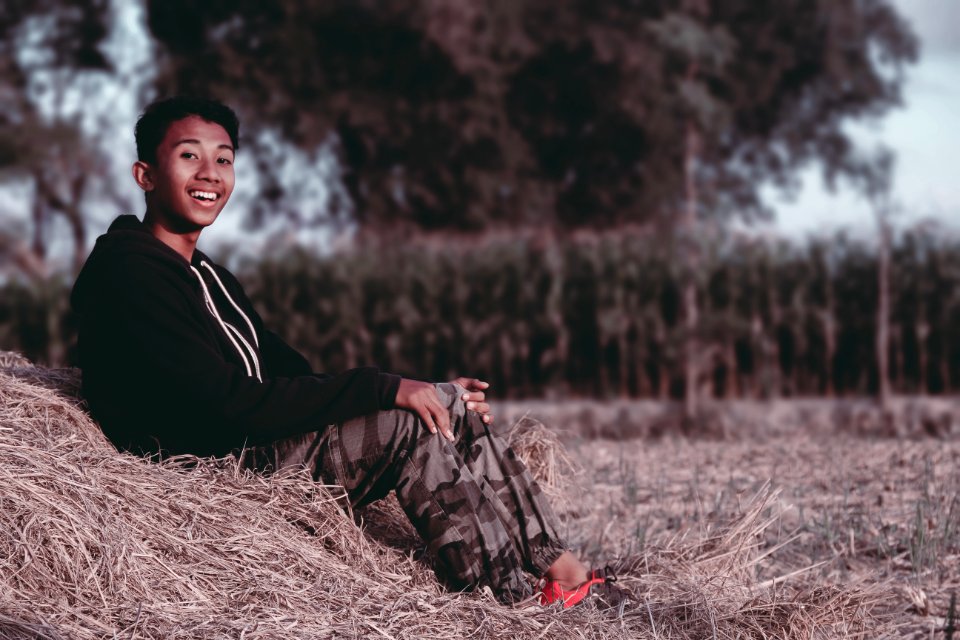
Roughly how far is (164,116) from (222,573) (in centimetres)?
137

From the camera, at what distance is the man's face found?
3.12 metres

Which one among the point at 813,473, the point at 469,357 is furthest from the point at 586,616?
the point at 469,357

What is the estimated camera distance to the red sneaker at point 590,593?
299cm

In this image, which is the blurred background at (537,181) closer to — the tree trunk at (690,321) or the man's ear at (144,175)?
the tree trunk at (690,321)

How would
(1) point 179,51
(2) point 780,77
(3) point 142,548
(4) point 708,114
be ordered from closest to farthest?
1. (3) point 142,548
2. (4) point 708,114
3. (1) point 179,51
4. (2) point 780,77

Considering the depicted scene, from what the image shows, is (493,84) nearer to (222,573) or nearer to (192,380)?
(192,380)

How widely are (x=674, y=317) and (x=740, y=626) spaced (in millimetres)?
9354

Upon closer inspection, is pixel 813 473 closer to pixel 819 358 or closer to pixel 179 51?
pixel 819 358

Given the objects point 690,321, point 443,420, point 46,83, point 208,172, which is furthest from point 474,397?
point 46,83

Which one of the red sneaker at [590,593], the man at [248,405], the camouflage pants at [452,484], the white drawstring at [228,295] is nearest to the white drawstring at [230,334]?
the man at [248,405]

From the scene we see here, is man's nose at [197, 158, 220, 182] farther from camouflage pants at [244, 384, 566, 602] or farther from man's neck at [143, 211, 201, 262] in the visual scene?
camouflage pants at [244, 384, 566, 602]

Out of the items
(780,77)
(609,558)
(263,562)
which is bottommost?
(609,558)

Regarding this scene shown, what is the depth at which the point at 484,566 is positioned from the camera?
9.63ft

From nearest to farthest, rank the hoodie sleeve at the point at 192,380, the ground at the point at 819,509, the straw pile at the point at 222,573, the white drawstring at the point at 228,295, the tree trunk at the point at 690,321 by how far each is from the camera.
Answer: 1. the straw pile at the point at 222,573
2. the hoodie sleeve at the point at 192,380
3. the white drawstring at the point at 228,295
4. the ground at the point at 819,509
5. the tree trunk at the point at 690,321
